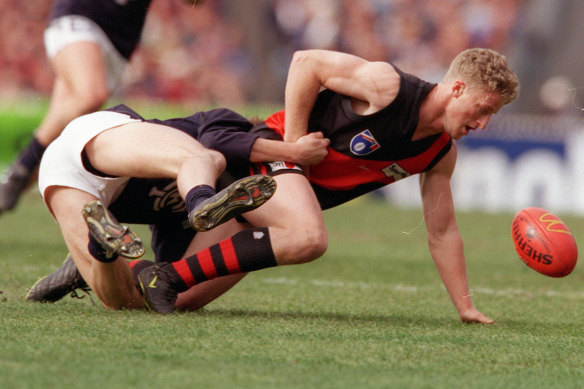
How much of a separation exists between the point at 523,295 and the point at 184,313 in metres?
2.18

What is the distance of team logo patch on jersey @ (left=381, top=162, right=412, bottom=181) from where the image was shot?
3840 millimetres

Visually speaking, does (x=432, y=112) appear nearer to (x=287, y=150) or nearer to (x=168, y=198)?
(x=287, y=150)

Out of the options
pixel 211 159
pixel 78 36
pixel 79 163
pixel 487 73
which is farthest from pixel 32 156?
pixel 487 73

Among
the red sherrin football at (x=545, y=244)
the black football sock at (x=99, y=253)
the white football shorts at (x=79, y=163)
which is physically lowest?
the red sherrin football at (x=545, y=244)

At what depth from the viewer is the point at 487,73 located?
3533 mm

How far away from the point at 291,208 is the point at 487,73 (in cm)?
88

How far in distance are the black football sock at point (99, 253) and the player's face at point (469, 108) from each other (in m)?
1.34

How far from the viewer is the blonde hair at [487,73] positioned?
139 inches

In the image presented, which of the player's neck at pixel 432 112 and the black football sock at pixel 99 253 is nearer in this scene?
the black football sock at pixel 99 253

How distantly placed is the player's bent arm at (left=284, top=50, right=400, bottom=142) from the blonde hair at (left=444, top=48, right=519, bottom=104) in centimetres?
25

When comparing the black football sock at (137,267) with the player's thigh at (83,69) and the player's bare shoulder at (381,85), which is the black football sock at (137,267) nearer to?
the player's bare shoulder at (381,85)

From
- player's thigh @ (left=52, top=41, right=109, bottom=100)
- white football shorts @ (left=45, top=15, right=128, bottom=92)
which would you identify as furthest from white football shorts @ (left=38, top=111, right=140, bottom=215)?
white football shorts @ (left=45, top=15, right=128, bottom=92)

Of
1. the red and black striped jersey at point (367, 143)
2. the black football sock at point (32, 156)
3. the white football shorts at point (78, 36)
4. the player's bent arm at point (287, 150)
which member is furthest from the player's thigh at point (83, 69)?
the player's bent arm at point (287, 150)

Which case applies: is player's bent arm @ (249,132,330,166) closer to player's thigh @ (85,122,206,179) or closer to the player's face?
player's thigh @ (85,122,206,179)
